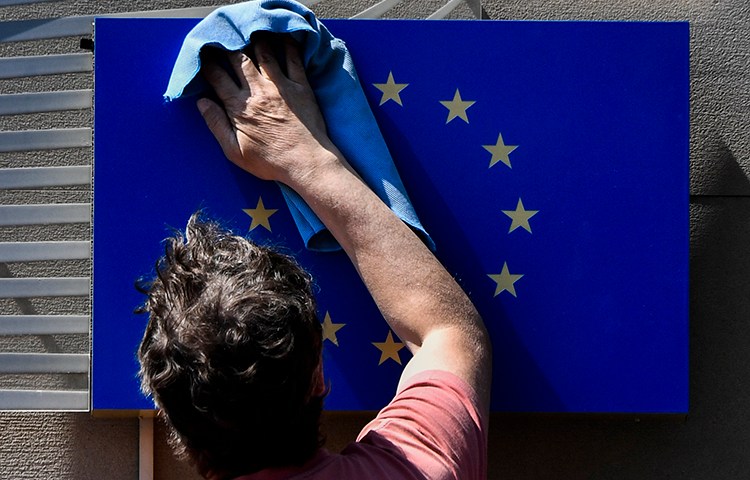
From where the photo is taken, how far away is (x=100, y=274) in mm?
2111

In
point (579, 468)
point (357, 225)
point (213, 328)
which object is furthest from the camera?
point (579, 468)

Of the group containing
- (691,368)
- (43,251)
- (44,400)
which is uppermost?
(43,251)

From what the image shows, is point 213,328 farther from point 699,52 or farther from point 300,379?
point 699,52

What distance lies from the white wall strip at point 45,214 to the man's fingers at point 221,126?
403 mm

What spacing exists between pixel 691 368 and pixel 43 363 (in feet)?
5.16

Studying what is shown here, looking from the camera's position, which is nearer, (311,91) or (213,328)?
(213,328)

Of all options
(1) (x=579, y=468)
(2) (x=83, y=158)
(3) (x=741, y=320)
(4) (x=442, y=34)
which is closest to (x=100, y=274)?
(2) (x=83, y=158)

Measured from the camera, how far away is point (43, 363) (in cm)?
224

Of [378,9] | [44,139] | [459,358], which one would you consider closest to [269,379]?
[459,358]

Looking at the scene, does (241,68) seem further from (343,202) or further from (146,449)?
(146,449)

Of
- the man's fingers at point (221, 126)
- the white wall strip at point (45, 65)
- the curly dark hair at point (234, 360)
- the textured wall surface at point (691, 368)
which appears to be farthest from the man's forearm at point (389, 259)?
the white wall strip at point (45, 65)

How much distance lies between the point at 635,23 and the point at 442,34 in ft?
1.42

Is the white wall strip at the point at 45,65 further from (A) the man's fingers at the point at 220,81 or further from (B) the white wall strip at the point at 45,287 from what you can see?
(B) the white wall strip at the point at 45,287

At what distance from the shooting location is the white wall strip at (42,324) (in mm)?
2256
